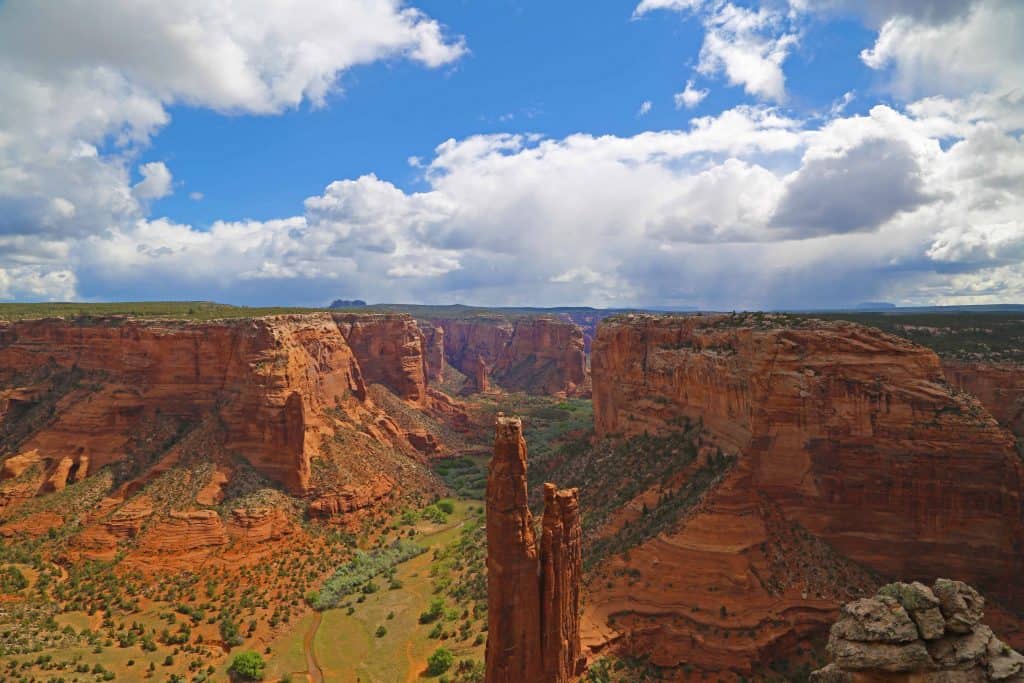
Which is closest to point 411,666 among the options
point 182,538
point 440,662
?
point 440,662

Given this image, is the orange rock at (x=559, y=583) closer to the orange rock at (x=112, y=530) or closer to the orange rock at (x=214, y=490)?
the orange rock at (x=214, y=490)

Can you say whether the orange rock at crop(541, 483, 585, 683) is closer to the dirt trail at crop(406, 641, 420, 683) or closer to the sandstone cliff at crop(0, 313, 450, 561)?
the dirt trail at crop(406, 641, 420, 683)

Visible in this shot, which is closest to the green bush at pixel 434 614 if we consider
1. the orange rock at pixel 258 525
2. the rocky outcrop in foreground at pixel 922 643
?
the orange rock at pixel 258 525

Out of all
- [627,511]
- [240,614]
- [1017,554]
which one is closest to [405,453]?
[240,614]

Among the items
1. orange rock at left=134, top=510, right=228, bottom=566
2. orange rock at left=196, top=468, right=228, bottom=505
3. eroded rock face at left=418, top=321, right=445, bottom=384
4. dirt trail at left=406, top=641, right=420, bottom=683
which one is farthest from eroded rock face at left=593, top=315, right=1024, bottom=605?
eroded rock face at left=418, top=321, right=445, bottom=384

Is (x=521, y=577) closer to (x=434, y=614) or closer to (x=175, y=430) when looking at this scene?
(x=434, y=614)

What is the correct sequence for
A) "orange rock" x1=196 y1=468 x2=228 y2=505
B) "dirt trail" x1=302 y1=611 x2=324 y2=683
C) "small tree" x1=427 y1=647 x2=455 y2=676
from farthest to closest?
"orange rock" x1=196 y1=468 x2=228 y2=505
"dirt trail" x1=302 y1=611 x2=324 y2=683
"small tree" x1=427 y1=647 x2=455 y2=676
